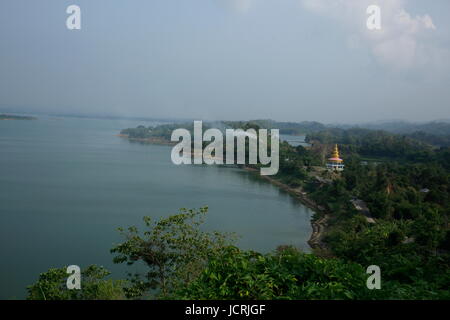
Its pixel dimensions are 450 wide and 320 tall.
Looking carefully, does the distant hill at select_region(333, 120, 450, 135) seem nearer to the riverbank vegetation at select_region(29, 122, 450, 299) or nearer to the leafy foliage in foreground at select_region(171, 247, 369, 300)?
the riverbank vegetation at select_region(29, 122, 450, 299)

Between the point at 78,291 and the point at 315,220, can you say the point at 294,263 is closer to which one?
the point at 78,291

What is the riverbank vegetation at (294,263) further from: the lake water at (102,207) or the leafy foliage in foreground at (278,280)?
the lake water at (102,207)

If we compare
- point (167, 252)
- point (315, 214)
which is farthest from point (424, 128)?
point (167, 252)

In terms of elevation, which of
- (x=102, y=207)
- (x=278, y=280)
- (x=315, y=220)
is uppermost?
(x=278, y=280)

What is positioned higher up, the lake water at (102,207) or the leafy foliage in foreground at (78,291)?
the leafy foliage in foreground at (78,291)

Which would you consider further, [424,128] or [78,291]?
[424,128]

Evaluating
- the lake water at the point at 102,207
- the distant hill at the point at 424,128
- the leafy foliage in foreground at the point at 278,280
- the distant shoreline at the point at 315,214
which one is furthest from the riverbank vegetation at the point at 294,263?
the distant hill at the point at 424,128

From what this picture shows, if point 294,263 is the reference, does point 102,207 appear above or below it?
below
